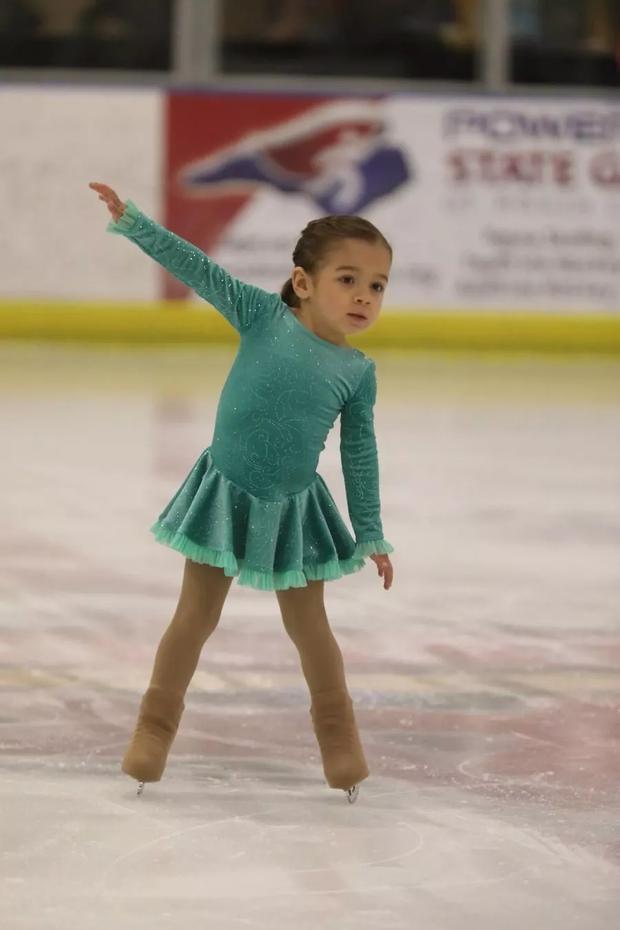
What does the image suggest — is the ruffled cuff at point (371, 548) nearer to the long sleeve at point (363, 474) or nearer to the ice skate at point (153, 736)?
the long sleeve at point (363, 474)

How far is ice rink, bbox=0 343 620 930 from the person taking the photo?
2438 mm

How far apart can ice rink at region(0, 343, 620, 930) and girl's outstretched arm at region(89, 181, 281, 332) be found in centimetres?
71

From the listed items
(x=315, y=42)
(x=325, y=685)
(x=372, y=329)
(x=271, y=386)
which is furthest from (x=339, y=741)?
(x=315, y=42)

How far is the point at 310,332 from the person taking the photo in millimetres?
2812

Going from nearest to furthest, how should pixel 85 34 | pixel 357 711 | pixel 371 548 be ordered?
pixel 371 548, pixel 357 711, pixel 85 34

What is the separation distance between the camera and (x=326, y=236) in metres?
2.80

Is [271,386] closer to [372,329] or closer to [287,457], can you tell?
[287,457]

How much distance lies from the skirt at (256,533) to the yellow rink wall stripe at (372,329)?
21.3 feet

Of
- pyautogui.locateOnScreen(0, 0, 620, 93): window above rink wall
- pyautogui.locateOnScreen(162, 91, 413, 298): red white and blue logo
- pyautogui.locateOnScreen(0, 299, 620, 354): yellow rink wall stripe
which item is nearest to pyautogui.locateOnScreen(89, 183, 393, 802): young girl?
pyautogui.locateOnScreen(0, 299, 620, 354): yellow rink wall stripe

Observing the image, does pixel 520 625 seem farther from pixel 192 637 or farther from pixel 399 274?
pixel 399 274

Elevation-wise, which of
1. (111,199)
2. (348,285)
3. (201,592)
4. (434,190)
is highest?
(434,190)

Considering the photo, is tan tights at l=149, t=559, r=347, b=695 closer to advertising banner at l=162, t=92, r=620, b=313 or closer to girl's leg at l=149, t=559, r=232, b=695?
girl's leg at l=149, t=559, r=232, b=695

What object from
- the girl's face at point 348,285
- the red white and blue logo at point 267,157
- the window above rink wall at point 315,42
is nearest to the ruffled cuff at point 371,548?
the girl's face at point 348,285

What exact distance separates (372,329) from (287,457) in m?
6.59
